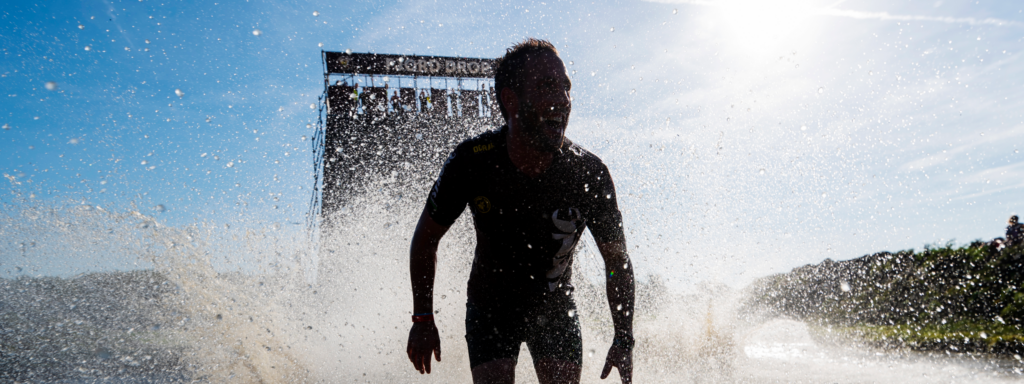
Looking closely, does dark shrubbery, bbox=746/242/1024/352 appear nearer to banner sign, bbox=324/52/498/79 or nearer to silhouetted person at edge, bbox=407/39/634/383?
silhouetted person at edge, bbox=407/39/634/383

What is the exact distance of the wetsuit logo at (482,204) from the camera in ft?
8.09

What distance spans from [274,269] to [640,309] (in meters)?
6.06

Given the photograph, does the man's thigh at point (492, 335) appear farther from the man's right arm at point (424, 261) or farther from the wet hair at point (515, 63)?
the wet hair at point (515, 63)

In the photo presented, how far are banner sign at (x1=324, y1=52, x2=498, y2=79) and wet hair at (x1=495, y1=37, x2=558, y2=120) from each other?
28.1 meters

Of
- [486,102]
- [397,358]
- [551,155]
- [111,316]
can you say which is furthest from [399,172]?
[551,155]

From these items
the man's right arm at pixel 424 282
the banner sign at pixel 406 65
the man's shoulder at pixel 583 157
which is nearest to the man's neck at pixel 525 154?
the man's shoulder at pixel 583 157

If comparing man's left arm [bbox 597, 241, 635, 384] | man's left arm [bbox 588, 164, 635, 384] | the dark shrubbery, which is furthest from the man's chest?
the dark shrubbery

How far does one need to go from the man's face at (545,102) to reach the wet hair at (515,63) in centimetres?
5

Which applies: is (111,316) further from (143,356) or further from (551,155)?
(551,155)

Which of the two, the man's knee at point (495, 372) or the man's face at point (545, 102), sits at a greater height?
the man's face at point (545, 102)

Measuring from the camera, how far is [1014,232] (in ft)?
28.6

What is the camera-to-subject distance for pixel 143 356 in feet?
24.1

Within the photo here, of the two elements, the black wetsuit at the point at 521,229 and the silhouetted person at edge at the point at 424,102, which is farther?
the silhouetted person at edge at the point at 424,102

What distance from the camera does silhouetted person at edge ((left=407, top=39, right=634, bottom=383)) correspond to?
94.7 inches
